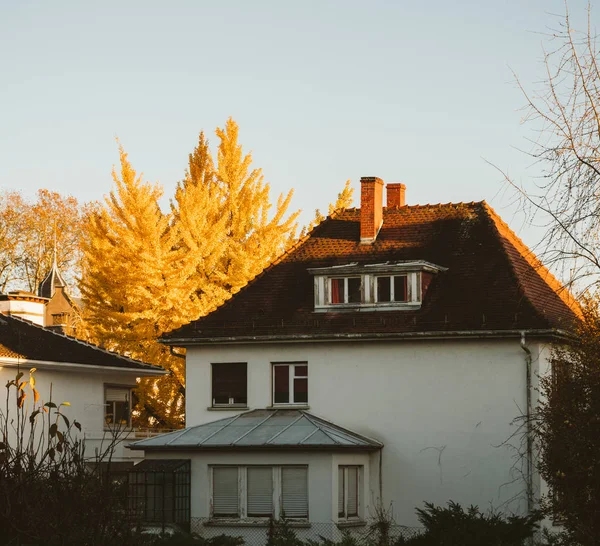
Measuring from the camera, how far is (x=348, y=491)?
92.7ft

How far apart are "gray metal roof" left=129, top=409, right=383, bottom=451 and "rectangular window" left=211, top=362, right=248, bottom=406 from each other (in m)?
0.63

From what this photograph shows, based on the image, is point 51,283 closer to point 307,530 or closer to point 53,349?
point 53,349

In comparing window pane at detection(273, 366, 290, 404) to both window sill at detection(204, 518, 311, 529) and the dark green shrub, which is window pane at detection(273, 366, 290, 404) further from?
the dark green shrub

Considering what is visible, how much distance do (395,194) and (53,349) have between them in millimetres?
11988

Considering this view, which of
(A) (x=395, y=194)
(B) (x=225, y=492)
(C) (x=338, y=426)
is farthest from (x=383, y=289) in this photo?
(B) (x=225, y=492)

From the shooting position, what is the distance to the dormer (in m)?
30.1

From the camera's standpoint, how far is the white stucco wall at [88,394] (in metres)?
34.6

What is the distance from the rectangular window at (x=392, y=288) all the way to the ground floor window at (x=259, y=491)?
535 cm

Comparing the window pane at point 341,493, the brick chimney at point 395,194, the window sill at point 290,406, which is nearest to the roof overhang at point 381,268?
the window sill at point 290,406

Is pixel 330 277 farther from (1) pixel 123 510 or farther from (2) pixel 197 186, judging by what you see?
(1) pixel 123 510

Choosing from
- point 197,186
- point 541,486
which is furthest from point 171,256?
point 541,486

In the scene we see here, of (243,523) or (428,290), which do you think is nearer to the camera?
(243,523)

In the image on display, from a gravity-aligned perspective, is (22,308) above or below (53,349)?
above

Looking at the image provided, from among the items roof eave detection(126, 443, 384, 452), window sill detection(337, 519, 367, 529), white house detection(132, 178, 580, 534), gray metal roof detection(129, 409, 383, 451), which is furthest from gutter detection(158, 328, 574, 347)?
window sill detection(337, 519, 367, 529)
